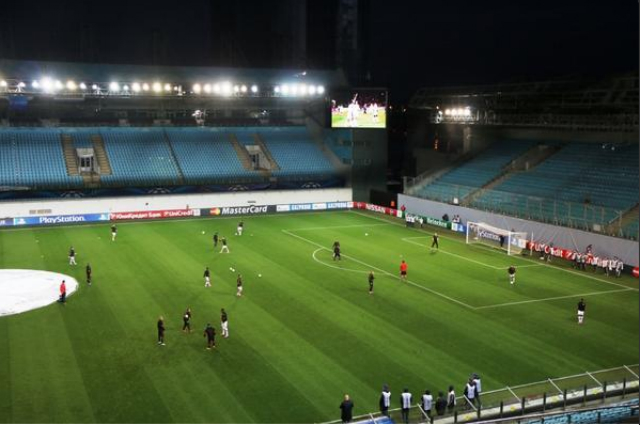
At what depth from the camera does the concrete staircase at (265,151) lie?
65.5 m

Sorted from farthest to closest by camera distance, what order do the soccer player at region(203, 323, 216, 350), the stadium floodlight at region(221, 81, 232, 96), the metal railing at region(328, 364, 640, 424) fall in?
the stadium floodlight at region(221, 81, 232, 96) < the soccer player at region(203, 323, 216, 350) < the metal railing at region(328, 364, 640, 424)

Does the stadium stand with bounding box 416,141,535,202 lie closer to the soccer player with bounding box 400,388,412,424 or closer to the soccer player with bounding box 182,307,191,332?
the soccer player with bounding box 182,307,191,332

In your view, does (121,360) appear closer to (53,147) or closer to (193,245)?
(193,245)

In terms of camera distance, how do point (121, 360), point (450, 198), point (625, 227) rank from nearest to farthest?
point (121, 360), point (625, 227), point (450, 198)

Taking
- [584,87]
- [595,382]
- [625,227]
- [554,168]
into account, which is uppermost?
[584,87]

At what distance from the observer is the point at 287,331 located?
87.4 feet

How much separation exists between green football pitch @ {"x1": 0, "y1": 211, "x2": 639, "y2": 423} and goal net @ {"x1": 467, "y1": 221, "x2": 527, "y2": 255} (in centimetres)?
132

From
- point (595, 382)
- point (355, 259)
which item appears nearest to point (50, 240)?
point (355, 259)

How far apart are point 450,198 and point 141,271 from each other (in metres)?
27.7

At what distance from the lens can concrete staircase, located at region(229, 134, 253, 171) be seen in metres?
64.9

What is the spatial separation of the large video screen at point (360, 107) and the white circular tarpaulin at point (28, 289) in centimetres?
3207

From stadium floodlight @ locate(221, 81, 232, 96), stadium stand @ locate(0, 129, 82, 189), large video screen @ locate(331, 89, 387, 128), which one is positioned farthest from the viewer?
stadium floodlight @ locate(221, 81, 232, 96)

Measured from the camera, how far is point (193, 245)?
146ft

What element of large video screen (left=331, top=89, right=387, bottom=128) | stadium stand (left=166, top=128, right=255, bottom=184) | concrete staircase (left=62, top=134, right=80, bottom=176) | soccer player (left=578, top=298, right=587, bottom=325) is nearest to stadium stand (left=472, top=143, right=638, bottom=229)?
large video screen (left=331, top=89, right=387, bottom=128)
